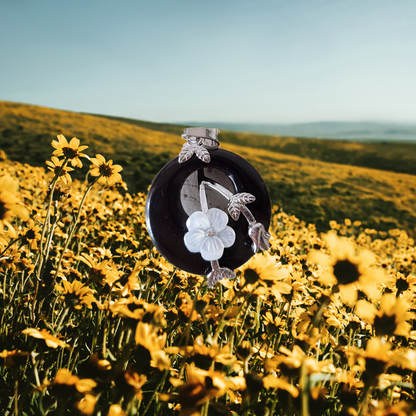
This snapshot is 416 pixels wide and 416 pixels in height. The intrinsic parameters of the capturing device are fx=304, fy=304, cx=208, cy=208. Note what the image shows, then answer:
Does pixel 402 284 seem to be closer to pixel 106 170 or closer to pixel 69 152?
pixel 106 170

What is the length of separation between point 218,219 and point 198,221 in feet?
0.17

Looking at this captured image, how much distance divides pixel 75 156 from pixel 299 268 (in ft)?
4.18

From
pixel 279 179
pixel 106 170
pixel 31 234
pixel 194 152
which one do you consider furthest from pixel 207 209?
pixel 279 179

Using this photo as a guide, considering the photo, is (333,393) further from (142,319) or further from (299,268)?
(299,268)

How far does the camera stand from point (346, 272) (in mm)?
678

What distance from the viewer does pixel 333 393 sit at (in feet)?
2.90

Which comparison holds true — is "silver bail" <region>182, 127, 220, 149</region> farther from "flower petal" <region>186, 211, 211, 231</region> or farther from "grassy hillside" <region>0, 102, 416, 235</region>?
"grassy hillside" <region>0, 102, 416, 235</region>

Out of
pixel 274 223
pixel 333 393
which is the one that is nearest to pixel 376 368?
pixel 333 393

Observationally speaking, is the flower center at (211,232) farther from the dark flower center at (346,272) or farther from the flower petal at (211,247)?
the dark flower center at (346,272)

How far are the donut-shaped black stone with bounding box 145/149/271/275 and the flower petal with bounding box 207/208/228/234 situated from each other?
1.9 inches

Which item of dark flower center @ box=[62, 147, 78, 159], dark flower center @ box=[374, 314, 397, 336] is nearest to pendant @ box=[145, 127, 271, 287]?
dark flower center @ box=[374, 314, 397, 336]

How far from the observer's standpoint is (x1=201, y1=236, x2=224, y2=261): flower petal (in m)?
0.76

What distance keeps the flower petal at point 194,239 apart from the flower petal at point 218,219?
0.12 feet

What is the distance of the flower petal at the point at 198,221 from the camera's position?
0.77 m
